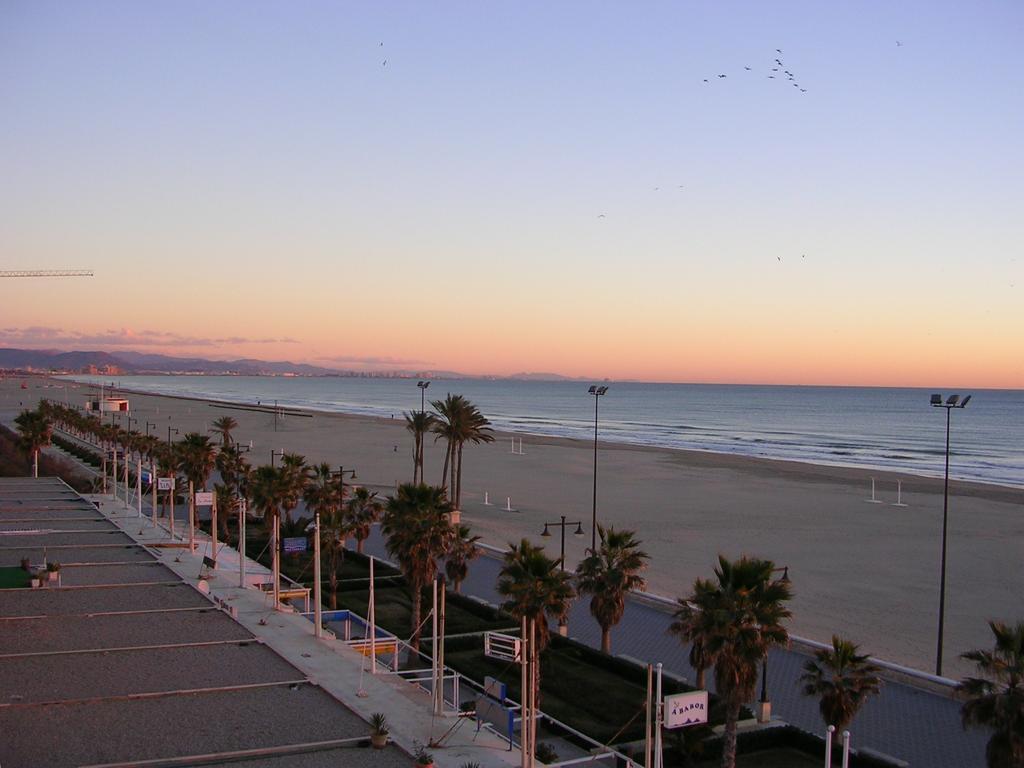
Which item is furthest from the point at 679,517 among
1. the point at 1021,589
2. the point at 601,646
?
the point at 601,646

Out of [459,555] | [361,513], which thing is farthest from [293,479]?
[459,555]

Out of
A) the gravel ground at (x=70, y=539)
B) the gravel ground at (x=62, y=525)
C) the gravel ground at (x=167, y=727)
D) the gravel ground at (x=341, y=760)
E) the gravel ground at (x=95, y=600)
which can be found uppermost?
the gravel ground at (x=341, y=760)

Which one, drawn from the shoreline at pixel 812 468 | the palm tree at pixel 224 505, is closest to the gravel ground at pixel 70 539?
the palm tree at pixel 224 505

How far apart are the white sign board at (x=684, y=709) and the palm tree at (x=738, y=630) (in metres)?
3.60

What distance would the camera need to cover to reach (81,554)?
34156mm

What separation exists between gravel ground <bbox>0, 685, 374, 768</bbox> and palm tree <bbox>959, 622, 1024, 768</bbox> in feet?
34.4

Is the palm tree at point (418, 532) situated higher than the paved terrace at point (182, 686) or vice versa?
the palm tree at point (418, 532)

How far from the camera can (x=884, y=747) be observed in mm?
20078

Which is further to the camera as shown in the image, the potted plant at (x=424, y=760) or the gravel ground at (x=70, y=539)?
the gravel ground at (x=70, y=539)

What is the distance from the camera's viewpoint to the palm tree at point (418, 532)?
26.3m

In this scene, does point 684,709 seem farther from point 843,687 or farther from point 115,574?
point 115,574

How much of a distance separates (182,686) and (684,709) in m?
10.8

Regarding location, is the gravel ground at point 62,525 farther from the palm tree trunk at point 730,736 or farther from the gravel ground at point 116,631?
the palm tree trunk at point 730,736

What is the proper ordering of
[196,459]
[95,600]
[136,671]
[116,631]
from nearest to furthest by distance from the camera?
1. [136,671]
2. [116,631]
3. [95,600]
4. [196,459]
